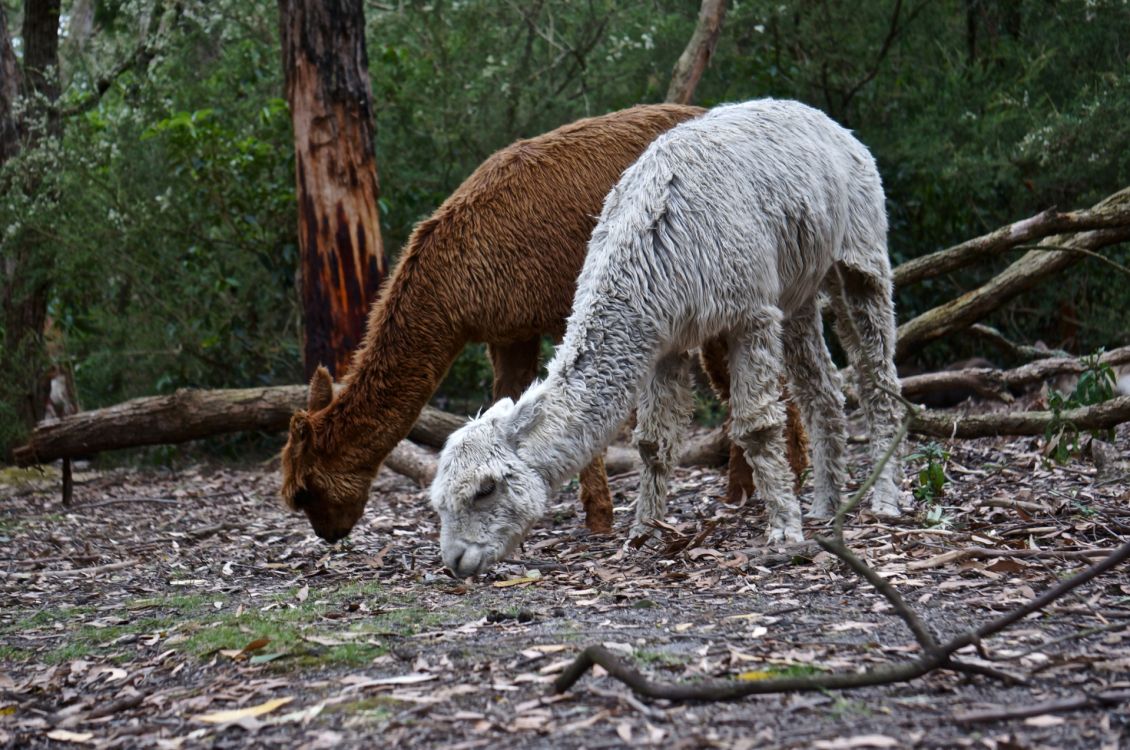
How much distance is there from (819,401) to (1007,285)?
332 centimetres

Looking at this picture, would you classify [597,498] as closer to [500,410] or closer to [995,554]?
[500,410]

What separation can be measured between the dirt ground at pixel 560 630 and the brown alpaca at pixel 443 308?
643 millimetres

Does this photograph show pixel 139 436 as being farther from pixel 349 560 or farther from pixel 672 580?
pixel 672 580

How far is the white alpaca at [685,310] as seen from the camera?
19.0 feet

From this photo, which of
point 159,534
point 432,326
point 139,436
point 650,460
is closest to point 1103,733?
point 650,460

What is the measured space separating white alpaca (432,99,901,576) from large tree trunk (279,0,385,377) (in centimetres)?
411

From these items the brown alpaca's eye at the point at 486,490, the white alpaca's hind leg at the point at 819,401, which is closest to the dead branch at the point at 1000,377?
the white alpaca's hind leg at the point at 819,401

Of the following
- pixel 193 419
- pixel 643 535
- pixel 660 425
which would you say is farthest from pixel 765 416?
pixel 193 419

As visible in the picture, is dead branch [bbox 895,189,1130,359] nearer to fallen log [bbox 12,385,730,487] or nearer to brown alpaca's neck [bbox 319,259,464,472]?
fallen log [bbox 12,385,730,487]

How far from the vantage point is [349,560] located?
733cm

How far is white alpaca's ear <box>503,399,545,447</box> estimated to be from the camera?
582 centimetres

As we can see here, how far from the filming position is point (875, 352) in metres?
7.16

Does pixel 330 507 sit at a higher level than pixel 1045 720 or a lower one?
lower

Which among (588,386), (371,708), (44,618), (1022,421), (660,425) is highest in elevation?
(588,386)
